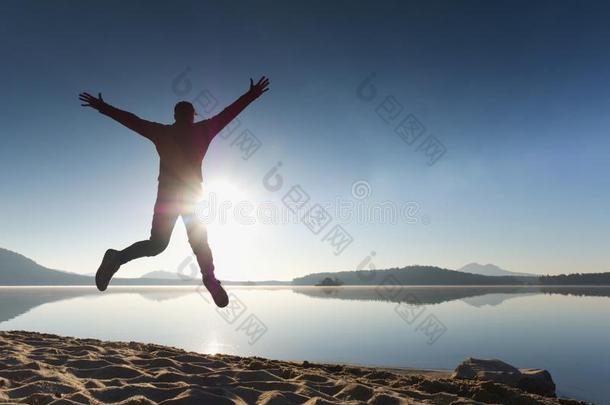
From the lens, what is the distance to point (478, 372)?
9328 millimetres

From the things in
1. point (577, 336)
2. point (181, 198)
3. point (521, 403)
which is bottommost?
point (577, 336)

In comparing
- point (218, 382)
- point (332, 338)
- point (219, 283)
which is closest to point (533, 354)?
point (332, 338)

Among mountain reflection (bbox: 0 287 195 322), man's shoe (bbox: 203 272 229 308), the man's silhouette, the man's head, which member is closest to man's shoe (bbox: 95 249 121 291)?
the man's silhouette

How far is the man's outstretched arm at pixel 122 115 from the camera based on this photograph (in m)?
4.34

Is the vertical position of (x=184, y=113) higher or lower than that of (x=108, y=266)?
higher

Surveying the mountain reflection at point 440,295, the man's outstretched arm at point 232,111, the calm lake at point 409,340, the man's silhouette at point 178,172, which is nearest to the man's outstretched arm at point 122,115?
the man's silhouette at point 178,172

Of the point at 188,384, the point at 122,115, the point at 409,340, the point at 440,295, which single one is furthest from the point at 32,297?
the point at 122,115

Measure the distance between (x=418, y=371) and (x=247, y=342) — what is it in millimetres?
9519

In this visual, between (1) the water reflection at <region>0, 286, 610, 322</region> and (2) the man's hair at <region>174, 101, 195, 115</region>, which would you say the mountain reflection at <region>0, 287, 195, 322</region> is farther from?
(2) the man's hair at <region>174, 101, 195, 115</region>

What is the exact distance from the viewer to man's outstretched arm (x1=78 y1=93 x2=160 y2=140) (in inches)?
171

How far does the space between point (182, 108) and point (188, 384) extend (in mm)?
3856

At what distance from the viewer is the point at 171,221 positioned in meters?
4.23

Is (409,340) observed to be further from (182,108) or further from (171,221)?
(182,108)

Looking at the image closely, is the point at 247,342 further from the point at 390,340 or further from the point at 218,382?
the point at 218,382
